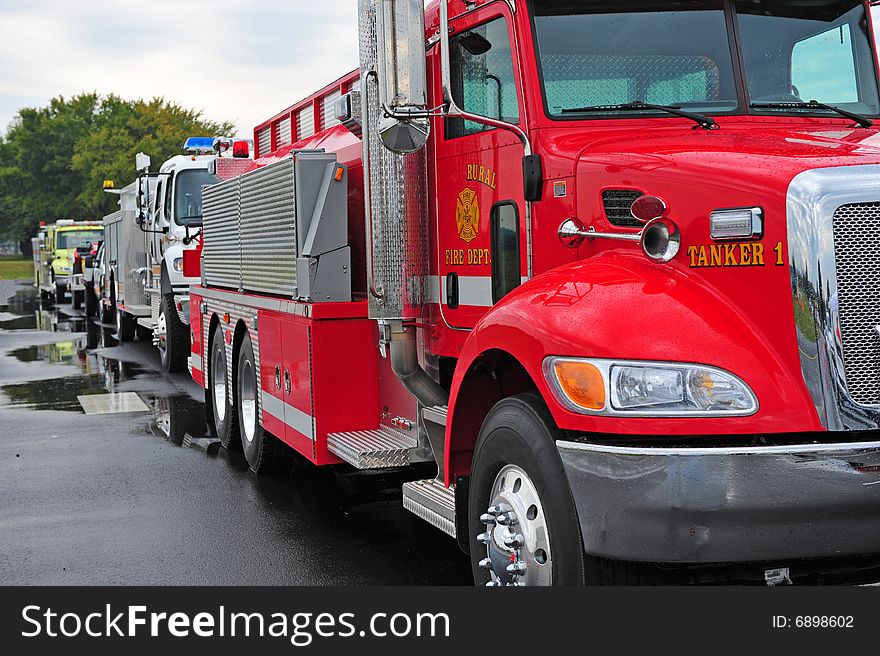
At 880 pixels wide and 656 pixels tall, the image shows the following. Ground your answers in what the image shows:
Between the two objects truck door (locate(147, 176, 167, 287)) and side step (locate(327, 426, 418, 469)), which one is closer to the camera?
side step (locate(327, 426, 418, 469))

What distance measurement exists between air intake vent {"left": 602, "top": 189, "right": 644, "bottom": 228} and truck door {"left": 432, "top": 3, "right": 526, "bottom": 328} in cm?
54

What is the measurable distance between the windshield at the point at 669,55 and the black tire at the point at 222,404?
16.0 ft

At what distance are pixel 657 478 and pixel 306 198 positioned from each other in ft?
12.2

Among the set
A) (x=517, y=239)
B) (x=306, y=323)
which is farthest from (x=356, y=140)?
(x=517, y=239)

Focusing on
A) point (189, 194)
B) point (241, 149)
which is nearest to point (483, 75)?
→ point (241, 149)

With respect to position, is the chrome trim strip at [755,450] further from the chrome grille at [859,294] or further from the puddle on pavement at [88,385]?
the puddle on pavement at [88,385]

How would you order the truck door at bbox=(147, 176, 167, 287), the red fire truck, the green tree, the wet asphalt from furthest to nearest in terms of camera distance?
the green tree < the truck door at bbox=(147, 176, 167, 287) < the wet asphalt < the red fire truck

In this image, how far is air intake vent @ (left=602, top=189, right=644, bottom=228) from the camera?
4246 mm

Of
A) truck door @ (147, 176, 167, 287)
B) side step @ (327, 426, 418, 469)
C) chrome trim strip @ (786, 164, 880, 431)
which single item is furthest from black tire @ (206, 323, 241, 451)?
truck door @ (147, 176, 167, 287)

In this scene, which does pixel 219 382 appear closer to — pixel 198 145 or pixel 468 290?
pixel 468 290

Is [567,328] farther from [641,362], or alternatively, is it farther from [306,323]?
[306,323]

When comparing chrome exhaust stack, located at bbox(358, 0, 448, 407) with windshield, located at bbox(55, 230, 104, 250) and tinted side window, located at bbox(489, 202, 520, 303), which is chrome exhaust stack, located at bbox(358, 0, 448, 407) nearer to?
tinted side window, located at bbox(489, 202, 520, 303)

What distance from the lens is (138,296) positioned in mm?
18312

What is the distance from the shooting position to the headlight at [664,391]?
138 inches
